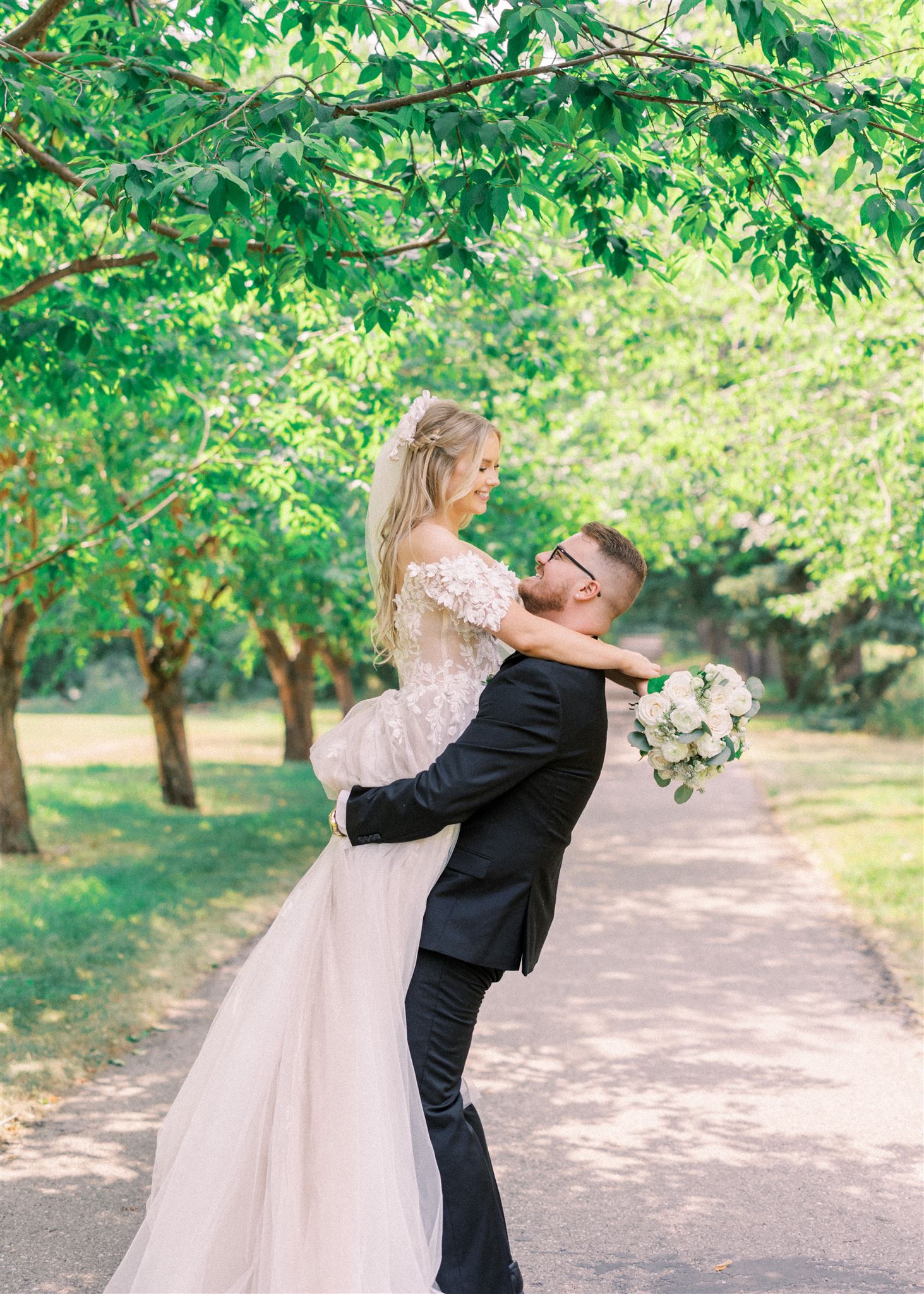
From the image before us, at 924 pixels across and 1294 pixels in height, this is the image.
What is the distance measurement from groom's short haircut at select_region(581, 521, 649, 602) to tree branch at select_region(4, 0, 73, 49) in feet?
9.93

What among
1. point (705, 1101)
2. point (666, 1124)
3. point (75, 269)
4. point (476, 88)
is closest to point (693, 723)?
point (476, 88)

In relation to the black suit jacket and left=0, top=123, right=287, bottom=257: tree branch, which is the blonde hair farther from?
left=0, top=123, right=287, bottom=257: tree branch

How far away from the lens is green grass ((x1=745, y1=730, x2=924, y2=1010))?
29.9 ft

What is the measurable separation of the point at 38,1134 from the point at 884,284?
4.89m

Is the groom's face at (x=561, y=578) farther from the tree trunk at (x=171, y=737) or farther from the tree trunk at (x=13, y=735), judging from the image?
the tree trunk at (x=171, y=737)

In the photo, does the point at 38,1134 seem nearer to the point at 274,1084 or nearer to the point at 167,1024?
the point at 167,1024

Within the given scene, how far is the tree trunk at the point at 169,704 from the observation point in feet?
48.7

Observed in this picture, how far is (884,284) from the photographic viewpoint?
17.1ft

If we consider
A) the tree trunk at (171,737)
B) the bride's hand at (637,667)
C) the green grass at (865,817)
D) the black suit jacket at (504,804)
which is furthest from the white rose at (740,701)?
the tree trunk at (171,737)

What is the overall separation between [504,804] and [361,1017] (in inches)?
26.8

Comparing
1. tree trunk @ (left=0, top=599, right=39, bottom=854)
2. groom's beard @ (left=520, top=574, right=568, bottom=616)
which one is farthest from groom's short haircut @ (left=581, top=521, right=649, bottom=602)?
tree trunk @ (left=0, top=599, right=39, bottom=854)

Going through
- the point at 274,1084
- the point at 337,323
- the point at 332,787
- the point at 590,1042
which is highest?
the point at 337,323

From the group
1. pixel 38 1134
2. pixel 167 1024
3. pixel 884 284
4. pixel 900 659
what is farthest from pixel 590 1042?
pixel 900 659

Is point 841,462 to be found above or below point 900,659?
above
